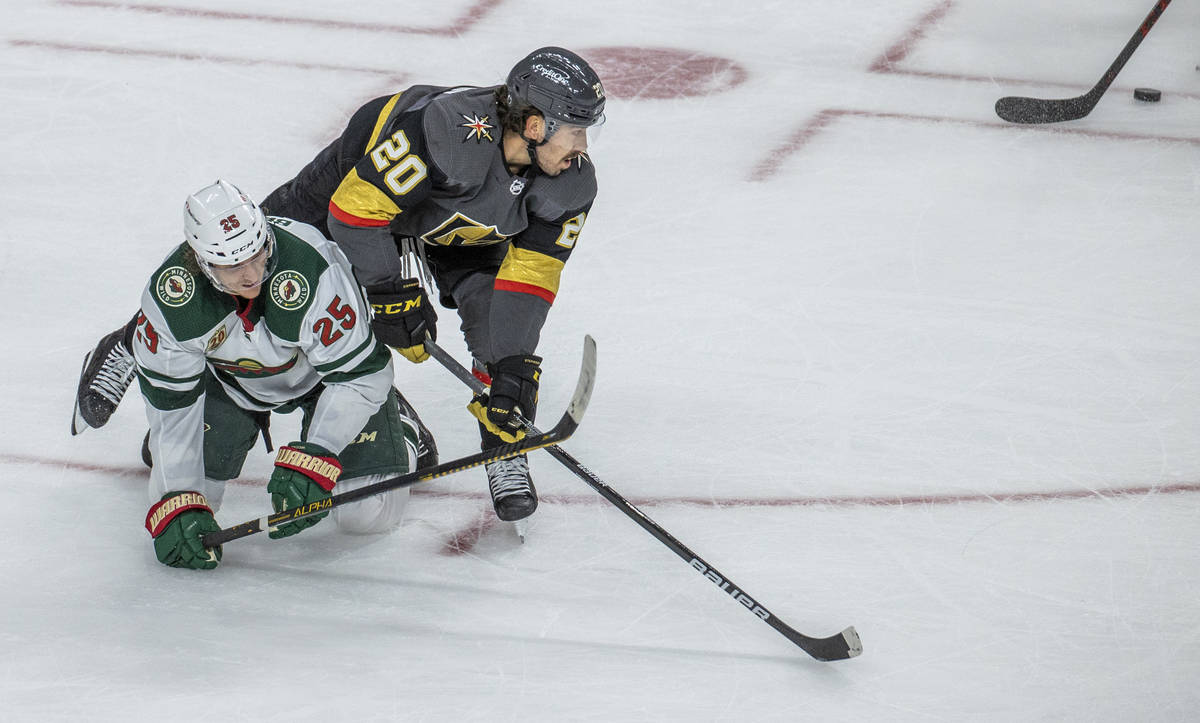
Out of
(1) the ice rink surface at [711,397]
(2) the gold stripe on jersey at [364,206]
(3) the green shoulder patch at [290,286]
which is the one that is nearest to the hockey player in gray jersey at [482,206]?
(2) the gold stripe on jersey at [364,206]

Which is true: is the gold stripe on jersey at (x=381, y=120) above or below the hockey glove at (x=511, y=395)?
above

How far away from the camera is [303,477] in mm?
2676

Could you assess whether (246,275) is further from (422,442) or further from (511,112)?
(422,442)

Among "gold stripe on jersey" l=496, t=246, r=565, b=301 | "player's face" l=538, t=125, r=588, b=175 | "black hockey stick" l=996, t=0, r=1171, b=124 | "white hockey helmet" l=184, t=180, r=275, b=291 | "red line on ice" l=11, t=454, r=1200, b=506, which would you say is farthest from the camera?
"black hockey stick" l=996, t=0, r=1171, b=124

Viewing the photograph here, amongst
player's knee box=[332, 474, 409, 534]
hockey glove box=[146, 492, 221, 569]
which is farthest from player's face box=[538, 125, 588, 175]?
hockey glove box=[146, 492, 221, 569]

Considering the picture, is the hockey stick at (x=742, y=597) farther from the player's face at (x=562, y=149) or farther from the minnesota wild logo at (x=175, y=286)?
the minnesota wild logo at (x=175, y=286)

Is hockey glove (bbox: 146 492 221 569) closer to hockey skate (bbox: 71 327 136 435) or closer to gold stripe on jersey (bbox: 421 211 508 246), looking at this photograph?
hockey skate (bbox: 71 327 136 435)

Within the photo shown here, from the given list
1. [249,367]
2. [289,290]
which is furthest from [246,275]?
[249,367]

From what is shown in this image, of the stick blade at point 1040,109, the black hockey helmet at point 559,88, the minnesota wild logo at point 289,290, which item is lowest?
the stick blade at point 1040,109

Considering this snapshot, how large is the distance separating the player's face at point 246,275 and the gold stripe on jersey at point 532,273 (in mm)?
583

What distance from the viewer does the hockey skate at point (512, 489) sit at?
2984 mm

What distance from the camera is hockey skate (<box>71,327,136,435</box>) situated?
3.21m

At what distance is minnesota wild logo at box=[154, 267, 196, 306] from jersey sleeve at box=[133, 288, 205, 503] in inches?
1.3

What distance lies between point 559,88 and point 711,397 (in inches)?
44.7
